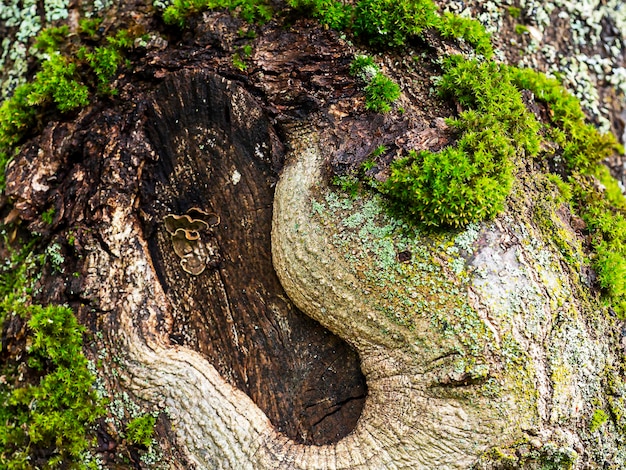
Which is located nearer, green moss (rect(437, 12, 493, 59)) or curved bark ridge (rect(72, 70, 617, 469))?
curved bark ridge (rect(72, 70, 617, 469))

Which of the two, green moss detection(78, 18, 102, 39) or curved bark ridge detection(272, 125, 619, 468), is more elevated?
green moss detection(78, 18, 102, 39)

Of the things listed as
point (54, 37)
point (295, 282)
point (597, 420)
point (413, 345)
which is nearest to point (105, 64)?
point (54, 37)

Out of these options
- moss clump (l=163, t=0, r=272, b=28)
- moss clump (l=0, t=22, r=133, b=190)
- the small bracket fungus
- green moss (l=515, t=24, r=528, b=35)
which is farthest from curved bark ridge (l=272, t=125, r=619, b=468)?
moss clump (l=0, t=22, r=133, b=190)

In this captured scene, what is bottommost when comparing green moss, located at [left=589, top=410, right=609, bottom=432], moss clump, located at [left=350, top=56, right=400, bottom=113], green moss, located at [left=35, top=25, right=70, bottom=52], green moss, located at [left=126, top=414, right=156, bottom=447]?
green moss, located at [left=126, top=414, right=156, bottom=447]

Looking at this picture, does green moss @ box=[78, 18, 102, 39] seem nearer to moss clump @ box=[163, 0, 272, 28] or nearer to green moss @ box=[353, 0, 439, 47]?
moss clump @ box=[163, 0, 272, 28]

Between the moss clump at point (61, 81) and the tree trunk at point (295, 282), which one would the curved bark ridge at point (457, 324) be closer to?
the tree trunk at point (295, 282)

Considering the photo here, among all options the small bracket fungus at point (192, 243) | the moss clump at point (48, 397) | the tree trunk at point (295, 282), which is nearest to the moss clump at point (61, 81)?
the tree trunk at point (295, 282)

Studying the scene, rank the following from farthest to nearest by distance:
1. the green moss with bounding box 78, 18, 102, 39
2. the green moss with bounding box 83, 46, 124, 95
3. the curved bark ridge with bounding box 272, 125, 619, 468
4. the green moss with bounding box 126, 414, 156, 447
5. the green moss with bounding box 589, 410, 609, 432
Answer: the green moss with bounding box 78, 18, 102, 39 < the green moss with bounding box 83, 46, 124, 95 < the green moss with bounding box 126, 414, 156, 447 < the green moss with bounding box 589, 410, 609, 432 < the curved bark ridge with bounding box 272, 125, 619, 468

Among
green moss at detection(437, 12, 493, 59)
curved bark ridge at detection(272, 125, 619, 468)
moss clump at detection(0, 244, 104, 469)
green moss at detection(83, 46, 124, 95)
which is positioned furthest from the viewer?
green moss at detection(83, 46, 124, 95)

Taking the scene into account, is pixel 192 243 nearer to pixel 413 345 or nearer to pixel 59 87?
pixel 59 87
